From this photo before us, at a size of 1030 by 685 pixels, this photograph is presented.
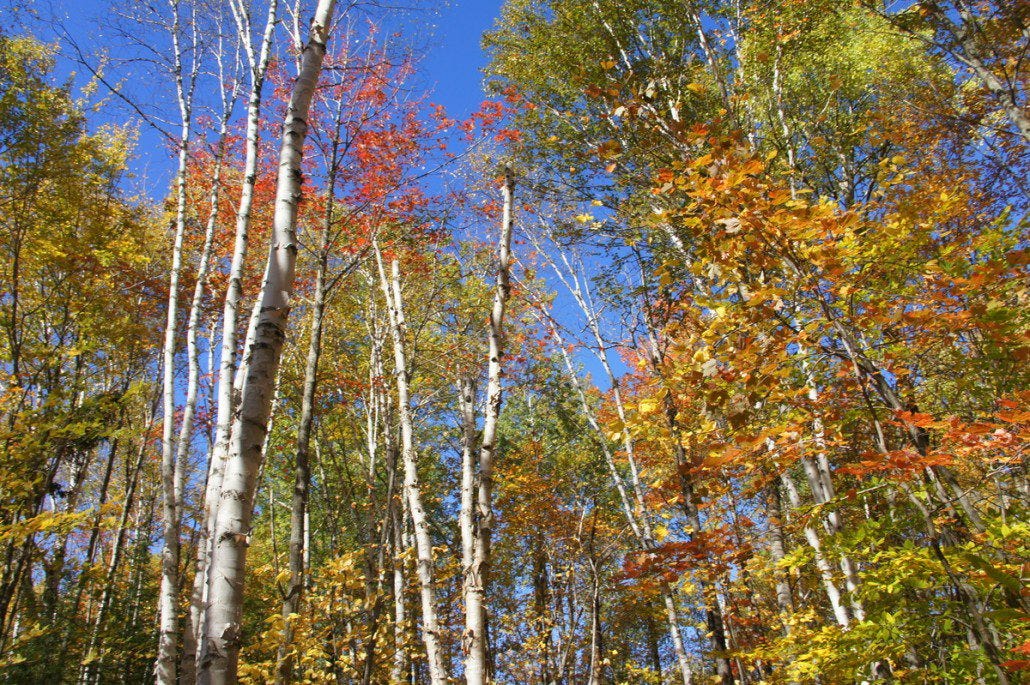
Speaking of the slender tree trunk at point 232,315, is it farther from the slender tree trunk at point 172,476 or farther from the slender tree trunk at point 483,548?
the slender tree trunk at point 483,548

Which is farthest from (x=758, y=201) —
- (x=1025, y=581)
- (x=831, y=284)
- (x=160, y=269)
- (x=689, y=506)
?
(x=160, y=269)

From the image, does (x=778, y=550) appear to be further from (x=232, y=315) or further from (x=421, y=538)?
(x=232, y=315)

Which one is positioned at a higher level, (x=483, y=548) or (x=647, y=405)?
(x=647, y=405)

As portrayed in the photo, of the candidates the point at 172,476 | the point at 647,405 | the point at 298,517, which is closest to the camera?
the point at 647,405

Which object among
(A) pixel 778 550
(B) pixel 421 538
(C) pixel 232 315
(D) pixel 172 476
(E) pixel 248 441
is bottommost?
(A) pixel 778 550

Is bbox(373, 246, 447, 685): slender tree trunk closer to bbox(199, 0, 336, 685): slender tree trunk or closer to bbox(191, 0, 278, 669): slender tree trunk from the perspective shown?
bbox(191, 0, 278, 669): slender tree trunk

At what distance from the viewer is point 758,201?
2561 mm

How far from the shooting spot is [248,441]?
7.35 feet

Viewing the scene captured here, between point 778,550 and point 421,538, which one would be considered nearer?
point 421,538

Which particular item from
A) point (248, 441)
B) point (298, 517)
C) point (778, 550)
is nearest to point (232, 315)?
point (298, 517)

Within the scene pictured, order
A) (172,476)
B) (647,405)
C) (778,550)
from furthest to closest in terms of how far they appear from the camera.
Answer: (778,550), (172,476), (647,405)

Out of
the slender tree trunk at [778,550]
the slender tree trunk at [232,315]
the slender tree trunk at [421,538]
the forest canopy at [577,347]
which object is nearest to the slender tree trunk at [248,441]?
the forest canopy at [577,347]

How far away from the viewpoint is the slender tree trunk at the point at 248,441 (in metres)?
2.01

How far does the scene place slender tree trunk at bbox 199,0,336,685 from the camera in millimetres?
2008
